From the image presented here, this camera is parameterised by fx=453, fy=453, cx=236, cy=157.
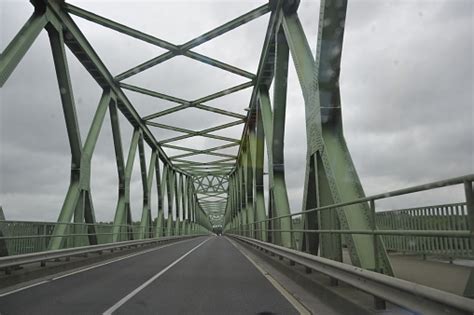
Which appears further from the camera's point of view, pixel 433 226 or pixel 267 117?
pixel 267 117

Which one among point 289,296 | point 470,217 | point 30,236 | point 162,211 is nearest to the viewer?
point 470,217

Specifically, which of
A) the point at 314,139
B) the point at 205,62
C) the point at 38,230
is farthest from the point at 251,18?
the point at 38,230

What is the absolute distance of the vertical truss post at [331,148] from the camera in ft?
23.8

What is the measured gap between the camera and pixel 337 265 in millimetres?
6410

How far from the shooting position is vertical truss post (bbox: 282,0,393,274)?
7.25m

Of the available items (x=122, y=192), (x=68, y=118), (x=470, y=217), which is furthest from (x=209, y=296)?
(x=122, y=192)

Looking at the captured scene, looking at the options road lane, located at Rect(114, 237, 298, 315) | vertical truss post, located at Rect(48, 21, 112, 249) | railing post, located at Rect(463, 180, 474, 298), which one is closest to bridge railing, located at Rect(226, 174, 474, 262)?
railing post, located at Rect(463, 180, 474, 298)

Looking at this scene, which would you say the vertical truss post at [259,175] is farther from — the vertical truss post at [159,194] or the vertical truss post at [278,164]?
the vertical truss post at [159,194]

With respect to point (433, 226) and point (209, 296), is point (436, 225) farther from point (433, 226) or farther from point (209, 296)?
point (209, 296)

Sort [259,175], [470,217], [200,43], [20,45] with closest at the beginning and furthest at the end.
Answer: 1. [470,217]
2. [20,45]
3. [200,43]
4. [259,175]

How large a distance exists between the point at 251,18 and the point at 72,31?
7.37 m

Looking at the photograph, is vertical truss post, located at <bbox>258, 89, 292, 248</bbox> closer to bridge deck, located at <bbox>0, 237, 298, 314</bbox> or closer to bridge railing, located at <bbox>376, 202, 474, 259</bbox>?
bridge deck, located at <bbox>0, 237, 298, 314</bbox>

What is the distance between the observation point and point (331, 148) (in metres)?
9.12

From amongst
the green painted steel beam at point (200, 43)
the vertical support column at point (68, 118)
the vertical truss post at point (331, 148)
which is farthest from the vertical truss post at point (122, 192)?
the vertical truss post at point (331, 148)
